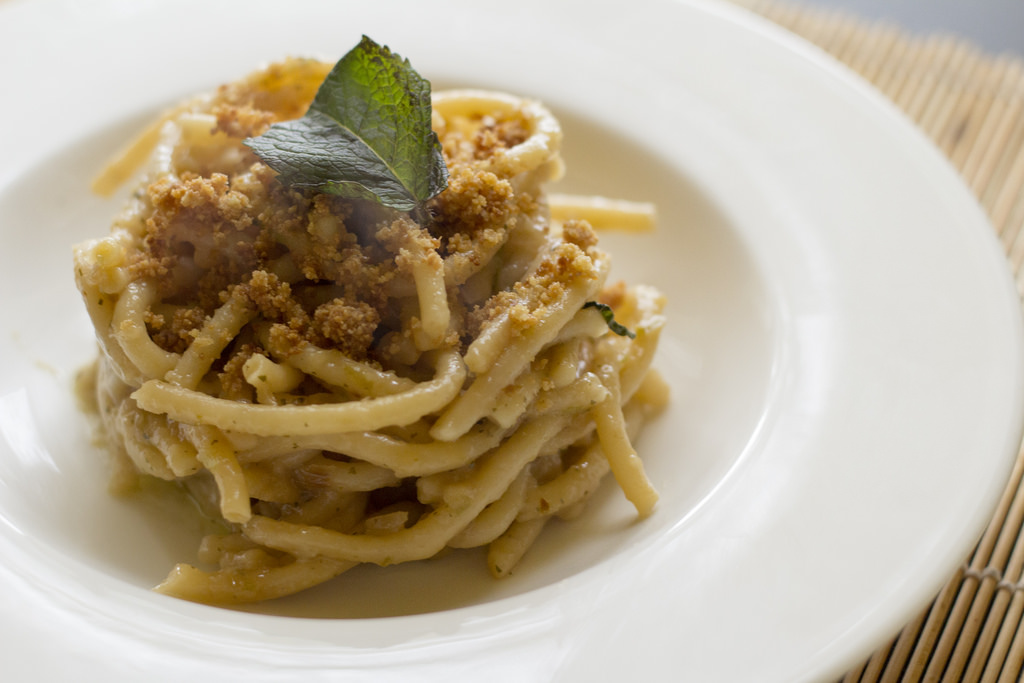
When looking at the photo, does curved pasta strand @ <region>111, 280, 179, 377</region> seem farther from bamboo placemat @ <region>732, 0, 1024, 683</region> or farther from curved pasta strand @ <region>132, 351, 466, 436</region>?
bamboo placemat @ <region>732, 0, 1024, 683</region>

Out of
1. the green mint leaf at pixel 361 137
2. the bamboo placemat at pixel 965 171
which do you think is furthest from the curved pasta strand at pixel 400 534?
the bamboo placemat at pixel 965 171

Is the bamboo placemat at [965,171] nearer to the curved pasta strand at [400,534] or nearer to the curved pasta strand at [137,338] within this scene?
the curved pasta strand at [400,534]

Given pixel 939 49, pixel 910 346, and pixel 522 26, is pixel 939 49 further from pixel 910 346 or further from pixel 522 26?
pixel 910 346

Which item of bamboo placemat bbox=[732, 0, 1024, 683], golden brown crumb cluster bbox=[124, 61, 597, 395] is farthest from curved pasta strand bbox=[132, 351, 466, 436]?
bamboo placemat bbox=[732, 0, 1024, 683]

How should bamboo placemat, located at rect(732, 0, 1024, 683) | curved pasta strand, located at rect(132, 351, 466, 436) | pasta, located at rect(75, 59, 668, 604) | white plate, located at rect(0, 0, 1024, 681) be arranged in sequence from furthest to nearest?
bamboo placemat, located at rect(732, 0, 1024, 683)
pasta, located at rect(75, 59, 668, 604)
curved pasta strand, located at rect(132, 351, 466, 436)
white plate, located at rect(0, 0, 1024, 681)

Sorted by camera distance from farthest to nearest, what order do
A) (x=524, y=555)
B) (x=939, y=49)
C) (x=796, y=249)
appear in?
(x=939, y=49) → (x=796, y=249) → (x=524, y=555)

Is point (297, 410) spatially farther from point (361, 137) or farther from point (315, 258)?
point (361, 137)

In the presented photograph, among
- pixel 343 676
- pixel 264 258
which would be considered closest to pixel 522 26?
pixel 264 258
